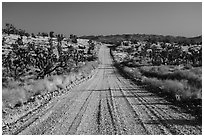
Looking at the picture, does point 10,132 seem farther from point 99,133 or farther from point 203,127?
point 203,127

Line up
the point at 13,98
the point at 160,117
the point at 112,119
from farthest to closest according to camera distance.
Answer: the point at 13,98 → the point at 160,117 → the point at 112,119

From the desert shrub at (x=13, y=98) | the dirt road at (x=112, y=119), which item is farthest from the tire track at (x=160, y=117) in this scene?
the desert shrub at (x=13, y=98)

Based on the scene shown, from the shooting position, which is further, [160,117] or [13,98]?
[13,98]

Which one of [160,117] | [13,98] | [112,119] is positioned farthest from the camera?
[13,98]

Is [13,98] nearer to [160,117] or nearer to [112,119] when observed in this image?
[112,119]

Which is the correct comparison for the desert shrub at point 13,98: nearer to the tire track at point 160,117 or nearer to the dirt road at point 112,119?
the dirt road at point 112,119

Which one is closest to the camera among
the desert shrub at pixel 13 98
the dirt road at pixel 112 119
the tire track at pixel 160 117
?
the tire track at pixel 160 117

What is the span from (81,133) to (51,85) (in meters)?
11.6

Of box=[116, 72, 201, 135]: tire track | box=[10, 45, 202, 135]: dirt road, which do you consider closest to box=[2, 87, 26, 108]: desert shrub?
box=[10, 45, 202, 135]: dirt road

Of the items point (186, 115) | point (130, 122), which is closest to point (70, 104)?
point (130, 122)

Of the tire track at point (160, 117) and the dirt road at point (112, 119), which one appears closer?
the tire track at point (160, 117)

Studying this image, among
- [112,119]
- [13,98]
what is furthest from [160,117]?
[13,98]

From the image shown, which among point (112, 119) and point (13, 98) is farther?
point (13, 98)

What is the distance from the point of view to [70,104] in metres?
13.5
